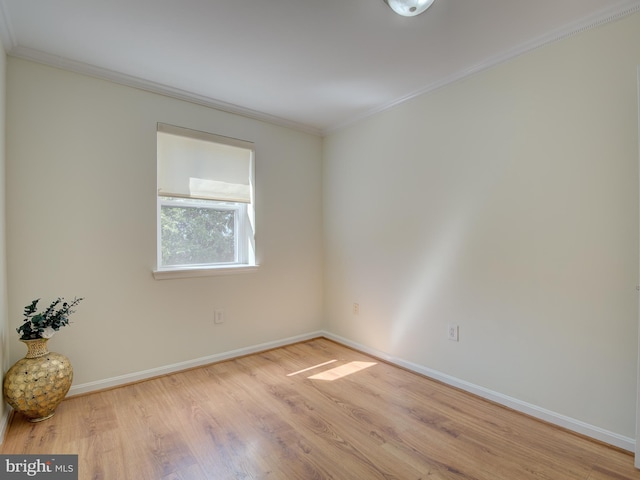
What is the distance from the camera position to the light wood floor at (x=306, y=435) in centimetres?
162

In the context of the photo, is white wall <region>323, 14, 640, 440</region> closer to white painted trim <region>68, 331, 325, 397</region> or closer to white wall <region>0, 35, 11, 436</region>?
white painted trim <region>68, 331, 325, 397</region>

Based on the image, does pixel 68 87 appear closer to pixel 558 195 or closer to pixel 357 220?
pixel 357 220

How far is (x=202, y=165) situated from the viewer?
2.93 m

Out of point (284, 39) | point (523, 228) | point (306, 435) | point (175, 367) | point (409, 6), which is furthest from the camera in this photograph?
point (175, 367)

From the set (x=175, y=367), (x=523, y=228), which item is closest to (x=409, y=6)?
(x=523, y=228)

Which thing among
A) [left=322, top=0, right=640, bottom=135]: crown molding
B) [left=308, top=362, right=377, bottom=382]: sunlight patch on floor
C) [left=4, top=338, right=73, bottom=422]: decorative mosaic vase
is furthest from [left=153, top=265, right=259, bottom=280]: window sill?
[left=322, top=0, right=640, bottom=135]: crown molding

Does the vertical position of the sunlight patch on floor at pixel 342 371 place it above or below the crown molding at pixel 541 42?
below

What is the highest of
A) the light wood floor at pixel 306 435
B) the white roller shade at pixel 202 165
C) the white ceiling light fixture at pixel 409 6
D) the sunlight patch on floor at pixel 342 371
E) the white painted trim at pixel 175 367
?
the white ceiling light fixture at pixel 409 6

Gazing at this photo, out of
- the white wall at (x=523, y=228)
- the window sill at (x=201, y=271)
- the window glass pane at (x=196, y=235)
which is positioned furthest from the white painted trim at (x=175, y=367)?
the white wall at (x=523, y=228)

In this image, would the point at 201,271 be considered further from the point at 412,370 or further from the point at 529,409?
the point at 529,409

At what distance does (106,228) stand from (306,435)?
1985mm

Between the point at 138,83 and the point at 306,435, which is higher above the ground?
the point at 138,83

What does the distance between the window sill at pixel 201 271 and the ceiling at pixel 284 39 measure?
1.44 meters

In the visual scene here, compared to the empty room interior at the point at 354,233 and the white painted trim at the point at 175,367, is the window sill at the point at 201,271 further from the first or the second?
the white painted trim at the point at 175,367
